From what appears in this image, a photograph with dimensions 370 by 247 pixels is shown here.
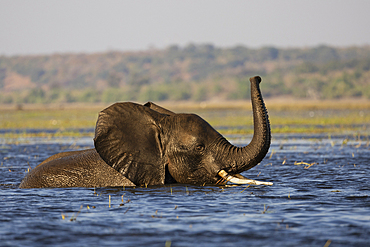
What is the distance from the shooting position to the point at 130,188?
31.0 feet

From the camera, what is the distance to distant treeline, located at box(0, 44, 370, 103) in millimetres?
107562

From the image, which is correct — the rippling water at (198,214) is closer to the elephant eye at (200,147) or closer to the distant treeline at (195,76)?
the elephant eye at (200,147)

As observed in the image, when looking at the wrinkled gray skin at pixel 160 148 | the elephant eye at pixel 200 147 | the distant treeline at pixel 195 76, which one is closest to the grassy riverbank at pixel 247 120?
the wrinkled gray skin at pixel 160 148

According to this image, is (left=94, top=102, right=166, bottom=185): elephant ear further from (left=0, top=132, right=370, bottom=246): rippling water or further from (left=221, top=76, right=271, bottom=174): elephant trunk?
(left=221, top=76, right=271, bottom=174): elephant trunk

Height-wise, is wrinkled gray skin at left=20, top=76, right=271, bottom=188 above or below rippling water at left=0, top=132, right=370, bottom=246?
above

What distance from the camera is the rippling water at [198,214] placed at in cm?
635

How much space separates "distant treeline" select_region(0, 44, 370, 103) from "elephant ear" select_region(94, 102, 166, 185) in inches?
3437

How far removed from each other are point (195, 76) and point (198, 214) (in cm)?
16545

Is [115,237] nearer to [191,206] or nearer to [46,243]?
[46,243]

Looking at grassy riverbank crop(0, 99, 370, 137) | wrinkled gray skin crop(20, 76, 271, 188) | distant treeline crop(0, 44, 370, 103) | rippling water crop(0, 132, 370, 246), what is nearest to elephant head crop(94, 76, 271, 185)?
wrinkled gray skin crop(20, 76, 271, 188)

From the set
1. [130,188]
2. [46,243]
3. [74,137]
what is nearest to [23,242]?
[46,243]

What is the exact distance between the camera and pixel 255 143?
28.6 ft

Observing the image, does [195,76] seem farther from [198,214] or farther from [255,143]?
[198,214]

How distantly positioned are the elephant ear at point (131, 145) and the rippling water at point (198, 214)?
0.91 feet
